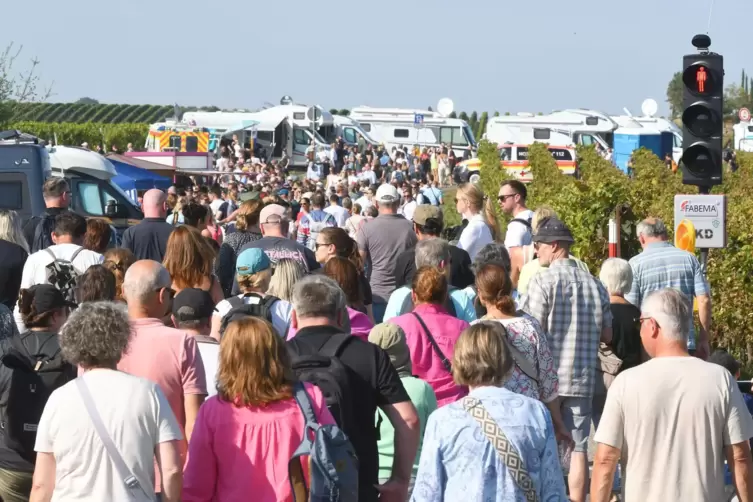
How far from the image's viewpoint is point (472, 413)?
4.82 metres

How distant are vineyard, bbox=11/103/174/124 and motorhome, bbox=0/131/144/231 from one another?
6415cm

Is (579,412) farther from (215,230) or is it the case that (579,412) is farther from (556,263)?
(215,230)

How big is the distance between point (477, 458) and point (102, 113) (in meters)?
88.1

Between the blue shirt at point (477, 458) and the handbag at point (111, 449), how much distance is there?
1059 millimetres

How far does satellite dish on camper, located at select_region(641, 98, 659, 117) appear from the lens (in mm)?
59875

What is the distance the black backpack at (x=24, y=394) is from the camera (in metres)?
5.91

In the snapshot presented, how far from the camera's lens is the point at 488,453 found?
477 cm

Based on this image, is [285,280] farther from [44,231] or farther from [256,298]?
[44,231]

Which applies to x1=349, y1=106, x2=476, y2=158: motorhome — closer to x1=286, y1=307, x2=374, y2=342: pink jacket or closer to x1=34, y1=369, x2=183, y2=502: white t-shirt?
x1=286, y1=307, x2=374, y2=342: pink jacket

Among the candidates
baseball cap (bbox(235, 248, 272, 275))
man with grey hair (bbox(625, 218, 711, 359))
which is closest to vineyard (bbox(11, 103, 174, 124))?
man with grey hair (bbox(625, 218, 711, 359))

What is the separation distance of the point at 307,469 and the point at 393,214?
24.1 ft

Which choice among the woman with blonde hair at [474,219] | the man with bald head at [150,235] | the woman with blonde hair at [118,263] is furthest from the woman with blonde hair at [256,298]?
the woman with blonde hair at [474,219]

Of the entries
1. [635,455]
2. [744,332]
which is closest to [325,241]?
[635,455]

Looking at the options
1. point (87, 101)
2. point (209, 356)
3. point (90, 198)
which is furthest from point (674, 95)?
point (209, 356)
